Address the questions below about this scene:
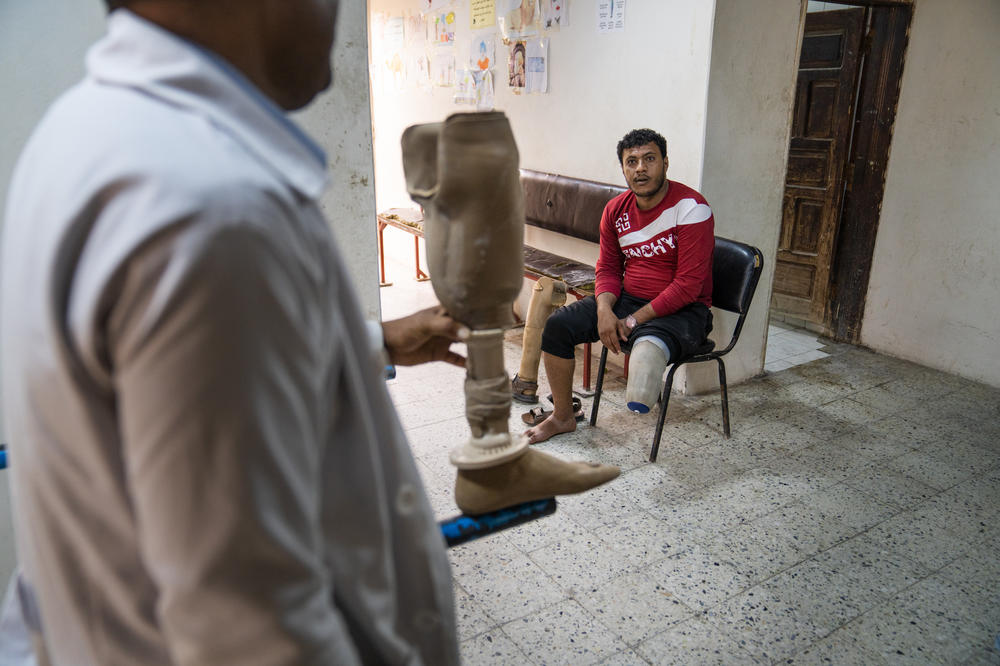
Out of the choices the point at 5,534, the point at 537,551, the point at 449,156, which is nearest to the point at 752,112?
the point at 537,551

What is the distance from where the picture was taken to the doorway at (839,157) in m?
3.95

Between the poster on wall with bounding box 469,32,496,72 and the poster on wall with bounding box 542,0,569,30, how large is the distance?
532mm

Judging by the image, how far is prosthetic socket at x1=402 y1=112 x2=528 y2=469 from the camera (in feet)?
3.37

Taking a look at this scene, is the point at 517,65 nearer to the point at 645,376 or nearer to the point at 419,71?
the point at 419,71

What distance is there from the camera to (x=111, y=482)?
56cm

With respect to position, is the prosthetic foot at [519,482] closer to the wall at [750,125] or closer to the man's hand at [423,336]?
the man's hand at [423,336]

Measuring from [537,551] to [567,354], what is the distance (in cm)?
103

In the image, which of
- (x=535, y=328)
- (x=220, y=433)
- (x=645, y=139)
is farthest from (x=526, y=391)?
(x=220, y=433)

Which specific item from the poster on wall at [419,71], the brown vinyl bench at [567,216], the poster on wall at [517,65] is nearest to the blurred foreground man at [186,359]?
the brown vinyl bench at [567,216]

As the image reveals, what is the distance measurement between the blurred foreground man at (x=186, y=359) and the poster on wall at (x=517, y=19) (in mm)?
3972

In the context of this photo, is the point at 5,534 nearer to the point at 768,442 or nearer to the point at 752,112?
the point at 768,442

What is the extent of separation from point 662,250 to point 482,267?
219 cm

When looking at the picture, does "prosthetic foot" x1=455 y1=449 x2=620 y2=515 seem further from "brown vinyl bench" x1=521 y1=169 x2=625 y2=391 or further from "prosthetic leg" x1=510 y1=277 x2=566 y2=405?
"brown vinyl bench" x1=521 y1=169 x2=625 y2=391

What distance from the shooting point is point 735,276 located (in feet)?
10.1
